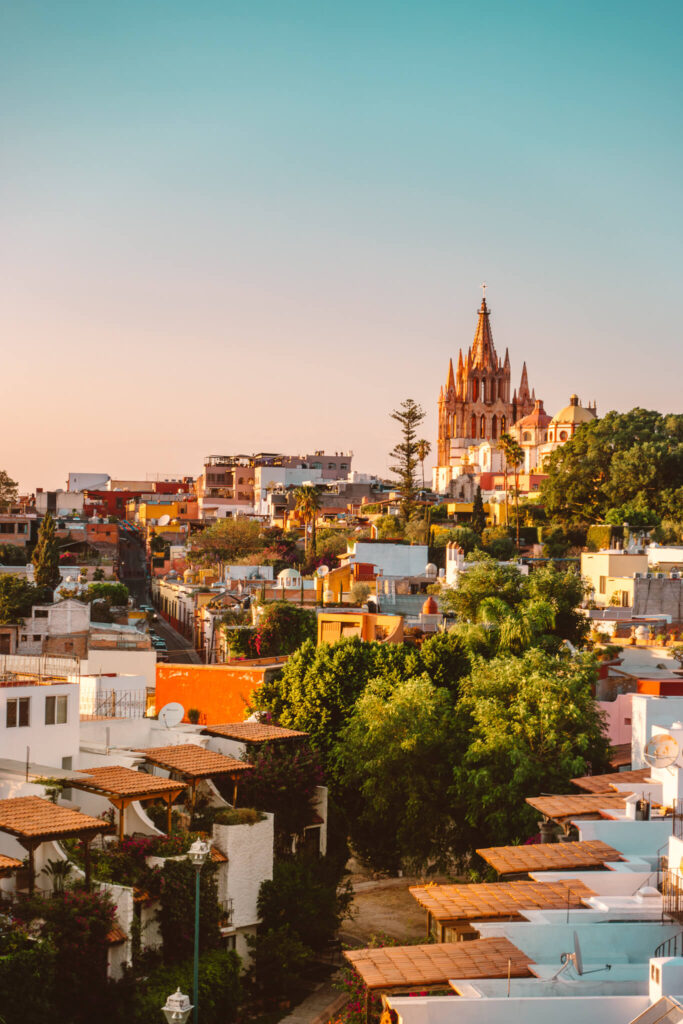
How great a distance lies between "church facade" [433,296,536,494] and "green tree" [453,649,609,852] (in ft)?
263

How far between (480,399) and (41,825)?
305ft

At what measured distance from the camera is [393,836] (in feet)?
63.8

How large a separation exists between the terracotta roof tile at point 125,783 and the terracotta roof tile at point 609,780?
530 cm

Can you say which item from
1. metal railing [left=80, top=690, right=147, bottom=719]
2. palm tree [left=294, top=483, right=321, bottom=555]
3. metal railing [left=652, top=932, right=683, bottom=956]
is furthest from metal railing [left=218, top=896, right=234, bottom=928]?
palm tree [left=294, top=483, right=321, bottom=555]

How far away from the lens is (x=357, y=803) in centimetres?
2019

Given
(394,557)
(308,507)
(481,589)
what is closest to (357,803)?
(481,589)

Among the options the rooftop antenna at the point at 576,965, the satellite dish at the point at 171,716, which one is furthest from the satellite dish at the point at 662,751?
the satellite dish at the point at 171,716

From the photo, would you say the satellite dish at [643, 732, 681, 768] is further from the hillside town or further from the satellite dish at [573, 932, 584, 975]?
the satellite dish at [573, 932, 584, 975]

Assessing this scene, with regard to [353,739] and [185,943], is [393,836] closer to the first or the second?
[353,739]

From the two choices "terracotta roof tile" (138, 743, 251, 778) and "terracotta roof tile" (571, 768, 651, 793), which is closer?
"terracotta roof tile" (571, 768, 651, 793)

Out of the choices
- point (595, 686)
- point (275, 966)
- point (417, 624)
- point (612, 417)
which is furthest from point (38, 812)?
point (612, 417)

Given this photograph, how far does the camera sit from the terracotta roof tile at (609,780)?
15.3 m

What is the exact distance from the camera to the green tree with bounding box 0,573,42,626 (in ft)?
111

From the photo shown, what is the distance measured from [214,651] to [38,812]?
66.1 ft
